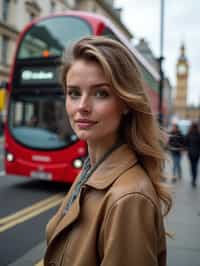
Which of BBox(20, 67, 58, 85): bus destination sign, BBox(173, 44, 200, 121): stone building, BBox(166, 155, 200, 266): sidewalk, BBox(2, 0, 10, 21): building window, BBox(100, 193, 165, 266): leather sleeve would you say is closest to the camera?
BBox(100, 193, 165, 266): leather sleeve

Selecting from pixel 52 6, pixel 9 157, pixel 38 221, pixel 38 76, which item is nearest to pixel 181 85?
pixel 52 6

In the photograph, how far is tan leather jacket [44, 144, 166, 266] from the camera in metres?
1.00

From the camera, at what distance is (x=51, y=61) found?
25.1 feet

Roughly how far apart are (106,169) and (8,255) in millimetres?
3197

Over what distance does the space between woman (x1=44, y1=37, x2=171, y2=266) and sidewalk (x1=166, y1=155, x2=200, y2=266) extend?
1226 mm

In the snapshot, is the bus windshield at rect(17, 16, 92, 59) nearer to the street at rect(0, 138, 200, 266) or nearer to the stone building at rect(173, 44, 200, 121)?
the street at rect(0, 138, 200, 266)

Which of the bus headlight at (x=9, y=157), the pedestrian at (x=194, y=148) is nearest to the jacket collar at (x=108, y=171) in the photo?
the bus headlight at (x=9, y=157)

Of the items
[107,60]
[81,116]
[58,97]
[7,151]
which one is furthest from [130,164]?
[7,151]

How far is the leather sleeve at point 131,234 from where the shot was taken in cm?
99

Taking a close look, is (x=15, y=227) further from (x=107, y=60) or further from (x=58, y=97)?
(x=107, y=60)

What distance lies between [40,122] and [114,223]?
6807 mm

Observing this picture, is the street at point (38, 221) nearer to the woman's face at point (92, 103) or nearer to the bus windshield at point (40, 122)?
the woman's face at point (92, 103)

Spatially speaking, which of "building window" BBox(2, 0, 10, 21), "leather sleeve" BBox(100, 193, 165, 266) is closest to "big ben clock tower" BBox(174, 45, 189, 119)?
"building window" BBox(2, 0, 10, 21)

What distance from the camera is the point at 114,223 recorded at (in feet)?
3.33
